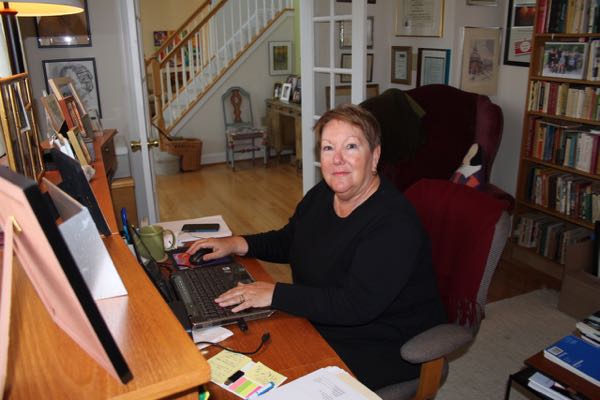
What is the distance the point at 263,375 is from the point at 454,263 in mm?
718

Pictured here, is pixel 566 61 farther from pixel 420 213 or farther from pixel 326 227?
pixel 326 227

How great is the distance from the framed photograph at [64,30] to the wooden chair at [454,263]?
2789 millimetres

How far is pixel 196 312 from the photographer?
1.34m

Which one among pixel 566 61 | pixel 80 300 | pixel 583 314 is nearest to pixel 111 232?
pixel 80 300

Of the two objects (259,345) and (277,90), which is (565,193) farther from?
(277,90)

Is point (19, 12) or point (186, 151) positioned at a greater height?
point (19, 12)

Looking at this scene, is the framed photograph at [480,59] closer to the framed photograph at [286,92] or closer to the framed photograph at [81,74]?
the framed photograph at [81,74]

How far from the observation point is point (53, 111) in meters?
1.92

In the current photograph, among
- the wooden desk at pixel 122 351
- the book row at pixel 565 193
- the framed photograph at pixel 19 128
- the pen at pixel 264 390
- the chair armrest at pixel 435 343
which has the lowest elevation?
the book row at pixel 565 193

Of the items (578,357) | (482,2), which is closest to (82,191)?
(578,357)

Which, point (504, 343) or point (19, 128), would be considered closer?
point (19, 128)

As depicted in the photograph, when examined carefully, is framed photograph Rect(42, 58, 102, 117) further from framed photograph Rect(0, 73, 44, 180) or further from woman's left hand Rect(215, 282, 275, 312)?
woman's left hand Rect(215, 282, 275, 312)

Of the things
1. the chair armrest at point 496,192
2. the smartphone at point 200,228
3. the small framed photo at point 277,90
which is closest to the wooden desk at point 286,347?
the smartphone at point 200,228

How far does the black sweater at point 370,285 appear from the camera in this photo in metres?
1.33
